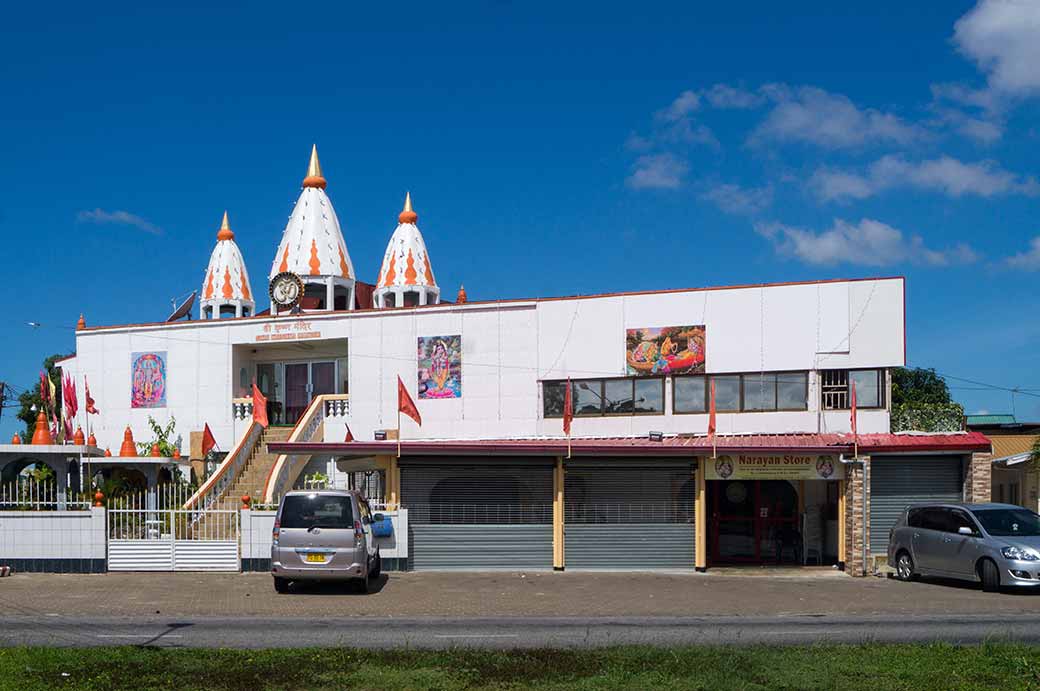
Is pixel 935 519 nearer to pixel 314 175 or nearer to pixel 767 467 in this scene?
pixel 767 467

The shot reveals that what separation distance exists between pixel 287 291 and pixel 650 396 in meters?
14.3

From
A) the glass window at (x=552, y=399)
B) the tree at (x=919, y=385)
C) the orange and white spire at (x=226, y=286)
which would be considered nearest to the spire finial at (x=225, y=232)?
the orange and white spire at (x=226, y=286)

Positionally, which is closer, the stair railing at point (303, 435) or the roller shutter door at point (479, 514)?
the roller shutter door at point (479, 514)

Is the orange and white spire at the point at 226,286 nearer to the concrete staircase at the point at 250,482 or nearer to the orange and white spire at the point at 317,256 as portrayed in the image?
the orange and white spire at the point at 317,256

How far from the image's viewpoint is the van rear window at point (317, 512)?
20578mm

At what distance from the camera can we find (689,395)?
31406 mm

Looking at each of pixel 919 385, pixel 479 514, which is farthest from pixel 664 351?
pixel 919 385

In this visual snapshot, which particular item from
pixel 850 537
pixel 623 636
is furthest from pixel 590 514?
pixel 623 636

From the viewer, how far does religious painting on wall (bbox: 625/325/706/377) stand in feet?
103

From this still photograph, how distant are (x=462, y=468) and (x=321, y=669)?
14325mm

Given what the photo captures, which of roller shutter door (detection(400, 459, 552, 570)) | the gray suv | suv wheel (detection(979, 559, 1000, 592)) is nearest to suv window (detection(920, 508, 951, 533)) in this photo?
the gray suv

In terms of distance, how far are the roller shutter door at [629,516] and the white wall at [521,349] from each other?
516 centimetres

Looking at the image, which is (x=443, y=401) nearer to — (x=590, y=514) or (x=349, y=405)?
(x=349, y=405)

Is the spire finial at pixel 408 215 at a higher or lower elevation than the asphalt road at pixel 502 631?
higher
